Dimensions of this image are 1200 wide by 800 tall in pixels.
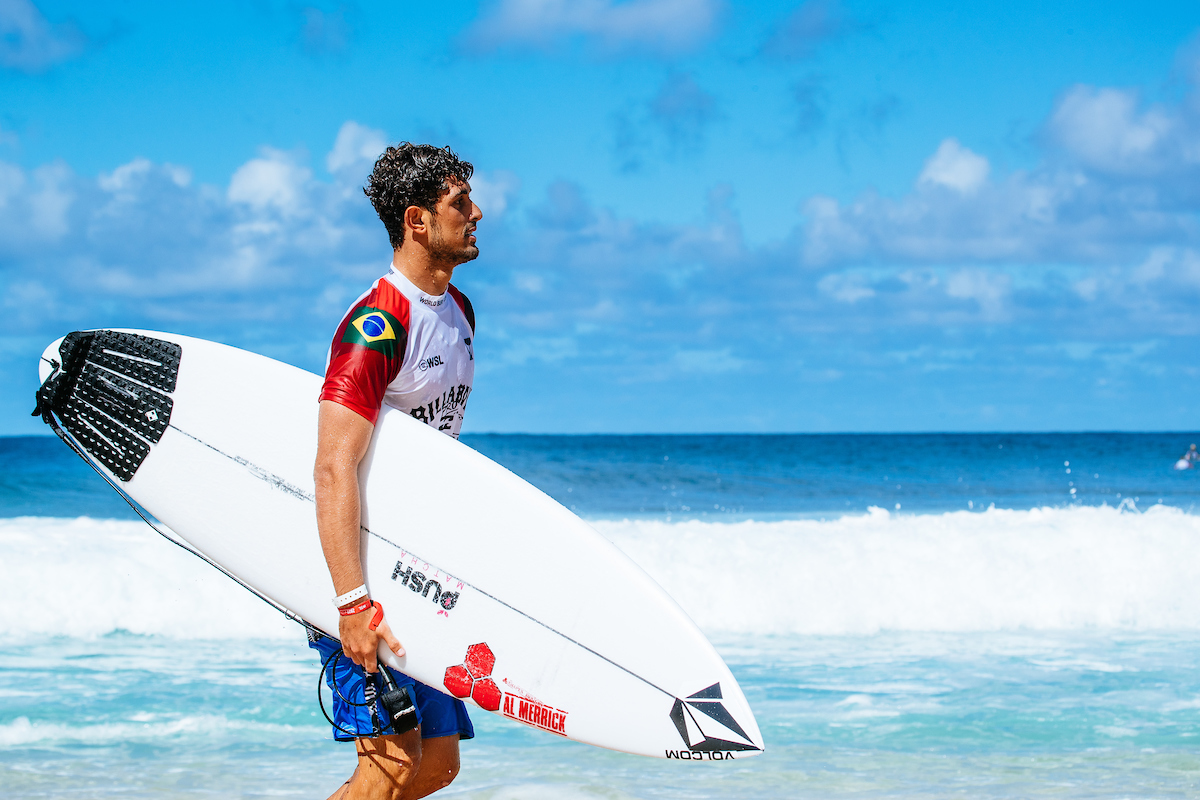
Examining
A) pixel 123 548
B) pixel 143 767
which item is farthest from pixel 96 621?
pixel 143 767

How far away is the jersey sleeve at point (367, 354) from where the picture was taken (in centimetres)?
203

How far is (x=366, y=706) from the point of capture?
2.22m

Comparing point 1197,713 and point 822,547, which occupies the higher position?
point 822,547

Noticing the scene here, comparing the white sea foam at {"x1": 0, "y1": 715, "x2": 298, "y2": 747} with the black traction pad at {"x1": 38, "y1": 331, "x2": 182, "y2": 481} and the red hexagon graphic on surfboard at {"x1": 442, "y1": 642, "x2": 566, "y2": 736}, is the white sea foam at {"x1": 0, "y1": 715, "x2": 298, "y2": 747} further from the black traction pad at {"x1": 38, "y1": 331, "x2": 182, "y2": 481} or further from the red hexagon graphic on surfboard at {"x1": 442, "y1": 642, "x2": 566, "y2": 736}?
the red hexagon graphic on surfboard at {"x1": 442, "y1": 642, "x2": 566, "y2": 736}

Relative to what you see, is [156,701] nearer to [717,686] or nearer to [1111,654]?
[717,686]

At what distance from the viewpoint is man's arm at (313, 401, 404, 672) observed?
201cm

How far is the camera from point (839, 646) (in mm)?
6250

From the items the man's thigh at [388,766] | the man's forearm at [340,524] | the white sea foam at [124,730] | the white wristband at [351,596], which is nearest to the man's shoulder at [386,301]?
the man's forearm at [340,524]

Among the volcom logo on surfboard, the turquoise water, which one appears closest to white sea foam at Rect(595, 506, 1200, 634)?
the turquoise water

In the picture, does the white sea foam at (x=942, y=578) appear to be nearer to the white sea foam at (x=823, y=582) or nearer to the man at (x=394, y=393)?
the white sea foam at (x=823, y=582)

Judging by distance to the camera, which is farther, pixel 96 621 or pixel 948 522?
pixel 948 522

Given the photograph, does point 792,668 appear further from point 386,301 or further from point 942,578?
point 386,301

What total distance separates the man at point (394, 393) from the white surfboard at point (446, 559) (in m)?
0.10

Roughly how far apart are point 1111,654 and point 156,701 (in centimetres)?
517
